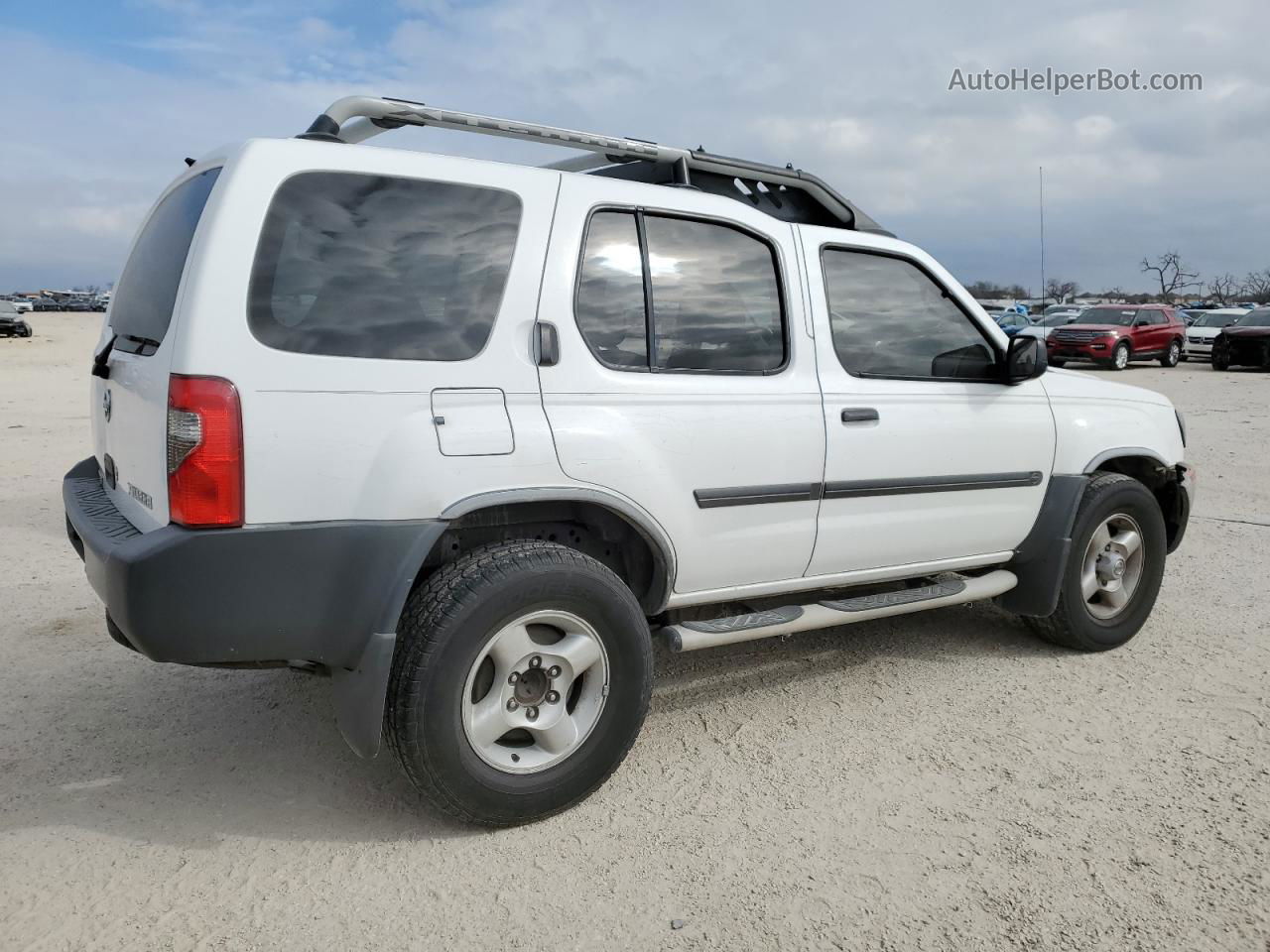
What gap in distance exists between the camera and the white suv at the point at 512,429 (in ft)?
8.64

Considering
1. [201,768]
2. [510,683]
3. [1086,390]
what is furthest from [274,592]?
[1086,390]

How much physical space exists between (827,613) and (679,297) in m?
1.34

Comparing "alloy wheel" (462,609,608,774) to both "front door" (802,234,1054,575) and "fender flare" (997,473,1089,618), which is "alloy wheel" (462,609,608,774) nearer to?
"front door" (802,234,1054,575)

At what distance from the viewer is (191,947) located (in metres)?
2.44

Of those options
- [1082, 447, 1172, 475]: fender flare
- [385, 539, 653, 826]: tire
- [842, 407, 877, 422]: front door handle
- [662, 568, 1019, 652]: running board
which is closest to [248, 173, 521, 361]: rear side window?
[385, 539, 653, 826]: tire

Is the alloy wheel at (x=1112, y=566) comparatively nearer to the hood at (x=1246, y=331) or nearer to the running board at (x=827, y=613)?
the running board at (x=827, y=613)

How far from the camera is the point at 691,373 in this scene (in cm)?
332

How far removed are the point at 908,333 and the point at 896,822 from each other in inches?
75.4

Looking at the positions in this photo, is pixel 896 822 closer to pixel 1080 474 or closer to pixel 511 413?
pixel 511 413

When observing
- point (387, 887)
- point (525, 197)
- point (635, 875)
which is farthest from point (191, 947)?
point (525, 197)

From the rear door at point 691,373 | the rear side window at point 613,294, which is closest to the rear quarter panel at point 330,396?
the rear door at point 691,373

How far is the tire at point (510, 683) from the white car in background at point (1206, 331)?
27.9 meters

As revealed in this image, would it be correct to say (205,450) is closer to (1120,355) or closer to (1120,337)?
(1120,337)

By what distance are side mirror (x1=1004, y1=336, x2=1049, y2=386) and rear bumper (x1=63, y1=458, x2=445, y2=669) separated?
2.51 meters
